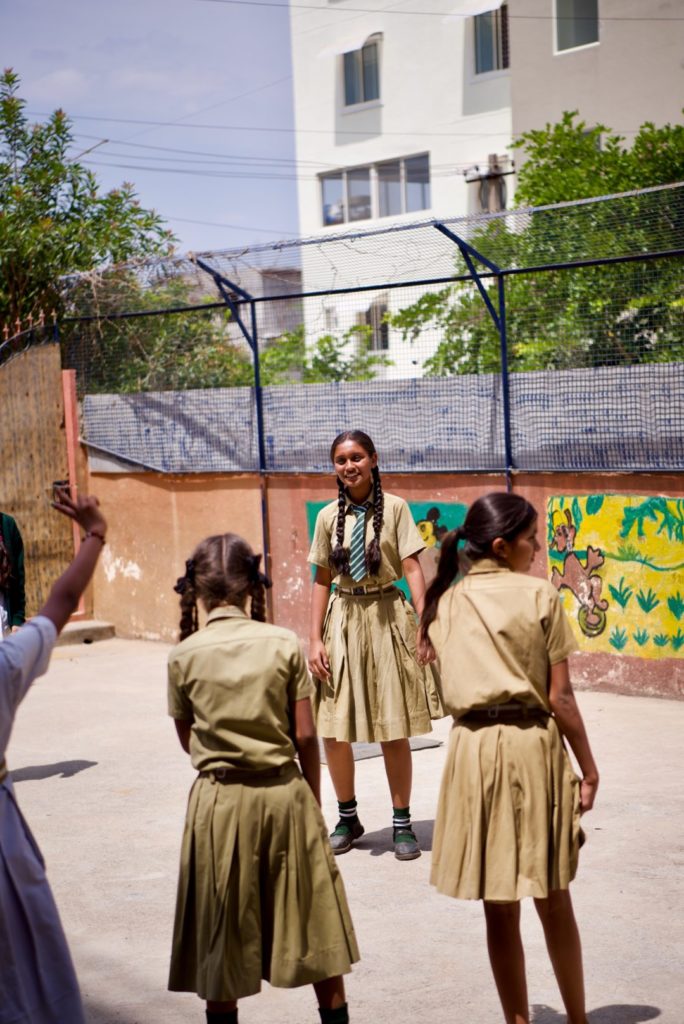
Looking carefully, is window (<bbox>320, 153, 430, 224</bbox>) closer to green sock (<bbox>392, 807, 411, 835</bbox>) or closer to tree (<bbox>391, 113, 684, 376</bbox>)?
tree (<bbox>391, 113, 684, 376</bbox>)

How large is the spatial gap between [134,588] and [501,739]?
8.74m

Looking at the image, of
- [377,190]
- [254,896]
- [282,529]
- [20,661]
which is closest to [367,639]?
[254,896]

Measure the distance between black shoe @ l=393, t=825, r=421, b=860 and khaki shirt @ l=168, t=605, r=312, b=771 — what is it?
90.4 inches

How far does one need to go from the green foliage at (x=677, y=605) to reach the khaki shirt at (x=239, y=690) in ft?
17.1

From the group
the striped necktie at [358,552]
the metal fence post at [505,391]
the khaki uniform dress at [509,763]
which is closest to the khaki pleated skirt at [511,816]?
the khaki uniform dress at [509,763]

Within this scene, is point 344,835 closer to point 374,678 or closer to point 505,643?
point 374,678

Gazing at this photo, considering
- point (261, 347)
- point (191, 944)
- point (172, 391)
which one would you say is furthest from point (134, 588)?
point (191, 944)

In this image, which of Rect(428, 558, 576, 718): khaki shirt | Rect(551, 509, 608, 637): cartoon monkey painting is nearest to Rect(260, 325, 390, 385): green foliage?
Rect(551, 509, 608, 637): cartoon monkey painting

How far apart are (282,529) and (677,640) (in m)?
3.68

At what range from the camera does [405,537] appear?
5539mm

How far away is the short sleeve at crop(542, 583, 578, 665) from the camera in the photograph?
11.0 feet

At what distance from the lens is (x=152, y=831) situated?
6090mm

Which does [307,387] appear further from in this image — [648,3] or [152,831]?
[648,3]

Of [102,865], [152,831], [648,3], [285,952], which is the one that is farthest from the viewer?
[648,3]
